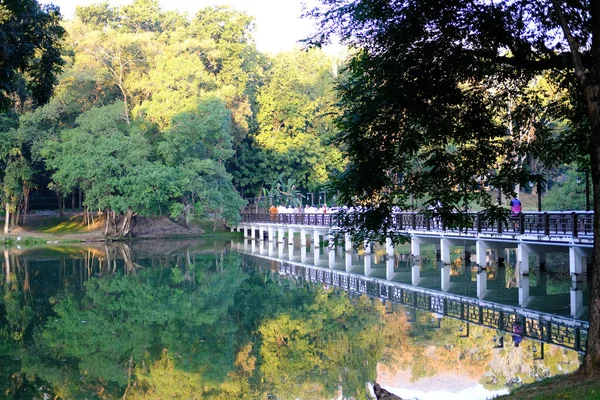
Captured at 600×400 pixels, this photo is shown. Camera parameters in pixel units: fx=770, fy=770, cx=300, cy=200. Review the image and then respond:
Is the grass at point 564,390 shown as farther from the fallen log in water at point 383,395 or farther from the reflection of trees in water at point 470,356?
the reflection of trees in water at point 470,356

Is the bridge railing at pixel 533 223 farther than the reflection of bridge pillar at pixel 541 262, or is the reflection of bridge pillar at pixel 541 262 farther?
the reflection of bridge pillar at pixel 541 262

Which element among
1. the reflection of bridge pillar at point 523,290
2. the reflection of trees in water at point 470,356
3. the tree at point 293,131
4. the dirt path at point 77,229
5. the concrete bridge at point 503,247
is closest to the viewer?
the reflection of trees in water at point 470,356

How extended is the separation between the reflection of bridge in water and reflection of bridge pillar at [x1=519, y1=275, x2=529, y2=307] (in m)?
0.03

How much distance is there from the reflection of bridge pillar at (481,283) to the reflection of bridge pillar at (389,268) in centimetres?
291

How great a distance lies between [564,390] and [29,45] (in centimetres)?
1172

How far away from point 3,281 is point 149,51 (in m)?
25.8

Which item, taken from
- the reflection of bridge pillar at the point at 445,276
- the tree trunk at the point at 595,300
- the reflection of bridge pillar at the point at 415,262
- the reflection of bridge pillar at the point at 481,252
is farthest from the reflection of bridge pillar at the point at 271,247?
the tree trunk at the point at 595,300

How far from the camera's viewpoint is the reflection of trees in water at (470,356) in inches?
470

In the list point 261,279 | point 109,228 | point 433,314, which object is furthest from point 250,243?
point 433,314

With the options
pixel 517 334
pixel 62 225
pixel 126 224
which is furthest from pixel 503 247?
pixel 62 225

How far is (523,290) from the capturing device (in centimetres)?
2067

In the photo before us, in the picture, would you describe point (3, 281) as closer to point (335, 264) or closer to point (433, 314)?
point (335, 264)

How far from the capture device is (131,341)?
15.7 metres

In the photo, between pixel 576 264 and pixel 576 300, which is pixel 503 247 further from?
pixel 576 300
